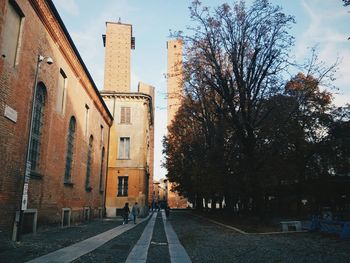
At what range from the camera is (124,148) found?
36.0 metres

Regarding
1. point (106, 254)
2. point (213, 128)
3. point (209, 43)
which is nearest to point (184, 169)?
point (213, 128)

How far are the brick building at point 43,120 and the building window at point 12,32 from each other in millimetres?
34

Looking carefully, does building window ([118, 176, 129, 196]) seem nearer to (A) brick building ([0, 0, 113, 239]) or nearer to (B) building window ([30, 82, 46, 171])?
(A) brick building ([0, 0, 113, 239])

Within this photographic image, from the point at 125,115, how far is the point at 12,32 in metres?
24.0

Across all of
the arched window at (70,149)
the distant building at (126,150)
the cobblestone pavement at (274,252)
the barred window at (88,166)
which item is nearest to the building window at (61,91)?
the arched window at (70,149)

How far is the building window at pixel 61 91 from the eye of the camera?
18366mm

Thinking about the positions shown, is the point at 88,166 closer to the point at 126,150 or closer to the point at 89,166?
the point at 89,166

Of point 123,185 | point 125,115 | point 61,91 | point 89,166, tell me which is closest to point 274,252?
point 61,91

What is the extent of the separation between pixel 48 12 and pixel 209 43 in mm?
10160

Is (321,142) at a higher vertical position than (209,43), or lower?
lower

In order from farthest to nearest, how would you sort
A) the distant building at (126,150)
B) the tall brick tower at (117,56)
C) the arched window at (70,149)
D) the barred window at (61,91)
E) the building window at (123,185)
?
1. the tall brick tower at (117,56)
2. the building window at (123,185)
3. the distant building at (126,150)
4. the arched window at (70,149)
5. the barred window at (61,91)

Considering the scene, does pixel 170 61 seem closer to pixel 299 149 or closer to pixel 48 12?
pixel 299 149

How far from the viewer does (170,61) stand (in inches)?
3784

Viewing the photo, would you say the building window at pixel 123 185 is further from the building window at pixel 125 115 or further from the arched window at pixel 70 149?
the arched window at pixel 70 149
